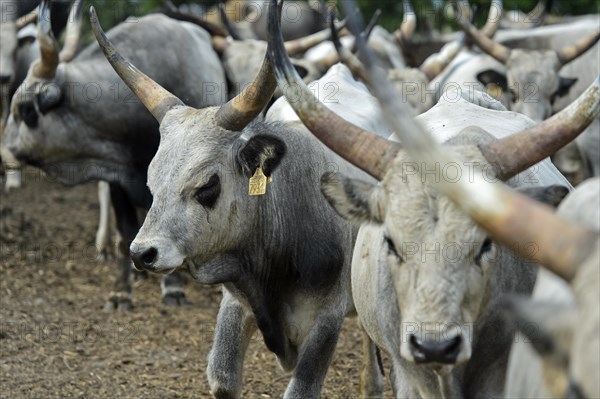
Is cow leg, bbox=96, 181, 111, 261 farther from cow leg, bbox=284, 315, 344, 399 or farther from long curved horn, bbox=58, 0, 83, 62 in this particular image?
cow leg, bbox=284, 315, 344, 399

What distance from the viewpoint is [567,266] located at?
286 cm

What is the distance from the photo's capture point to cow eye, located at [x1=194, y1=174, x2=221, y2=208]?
5.03 meters

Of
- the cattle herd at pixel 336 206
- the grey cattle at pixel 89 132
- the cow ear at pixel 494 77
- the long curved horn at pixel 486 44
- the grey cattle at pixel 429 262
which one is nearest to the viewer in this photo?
the cattle herd at pixel 336 206

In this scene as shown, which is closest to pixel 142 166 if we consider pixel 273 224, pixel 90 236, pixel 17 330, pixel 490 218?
pixel 17 330

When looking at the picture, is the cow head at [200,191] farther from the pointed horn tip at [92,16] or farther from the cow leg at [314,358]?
the pointed horn tip at [92,16]

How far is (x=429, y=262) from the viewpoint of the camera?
11.9 feet

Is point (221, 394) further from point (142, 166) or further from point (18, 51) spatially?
point (18, 51)

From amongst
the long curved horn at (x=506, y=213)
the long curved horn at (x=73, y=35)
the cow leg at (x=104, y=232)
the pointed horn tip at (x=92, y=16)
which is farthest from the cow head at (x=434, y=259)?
the cow leg at (x=104, y=232)

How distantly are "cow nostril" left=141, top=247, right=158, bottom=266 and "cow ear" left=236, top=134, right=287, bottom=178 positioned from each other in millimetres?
602

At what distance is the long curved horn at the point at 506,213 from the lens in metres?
2.84

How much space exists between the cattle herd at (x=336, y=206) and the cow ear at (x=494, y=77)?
→ 3.01ft

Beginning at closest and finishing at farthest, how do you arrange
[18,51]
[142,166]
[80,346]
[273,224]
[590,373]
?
1. [590,373]
2. [273,224]
3. [80,346]
4. [142,166]
5. [18,51]

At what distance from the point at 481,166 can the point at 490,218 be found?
0.99 meters

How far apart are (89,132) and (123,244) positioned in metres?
0.88
